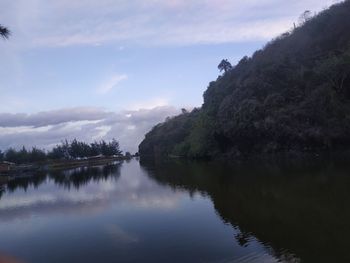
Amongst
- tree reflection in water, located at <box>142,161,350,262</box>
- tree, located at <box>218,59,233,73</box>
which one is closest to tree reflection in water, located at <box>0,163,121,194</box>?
tree reflection in water, located at <box>142,161,350,262</box>

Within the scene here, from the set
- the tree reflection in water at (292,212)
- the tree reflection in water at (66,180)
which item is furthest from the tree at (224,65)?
the tree reflection in water at (292,212)

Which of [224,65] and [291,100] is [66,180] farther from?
[224,65]

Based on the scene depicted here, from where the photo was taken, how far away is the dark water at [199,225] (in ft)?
80.0

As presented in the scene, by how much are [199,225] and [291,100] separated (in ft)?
262

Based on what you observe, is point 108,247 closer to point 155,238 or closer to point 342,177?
point 155,238

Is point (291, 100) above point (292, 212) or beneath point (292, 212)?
above

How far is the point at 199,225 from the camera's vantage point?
106ft

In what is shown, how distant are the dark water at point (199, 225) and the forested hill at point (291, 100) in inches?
1780

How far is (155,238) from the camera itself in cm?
2941

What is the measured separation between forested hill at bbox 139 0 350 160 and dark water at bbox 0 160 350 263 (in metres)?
45.2

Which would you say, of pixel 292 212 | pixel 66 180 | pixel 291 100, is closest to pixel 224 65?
pixel 291 100

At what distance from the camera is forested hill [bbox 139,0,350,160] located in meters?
97.5

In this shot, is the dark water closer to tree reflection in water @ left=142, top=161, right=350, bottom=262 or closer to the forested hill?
tree reflection in water @ left=142, top=161, right=350, bottom=262

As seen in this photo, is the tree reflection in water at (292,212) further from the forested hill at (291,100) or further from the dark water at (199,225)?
the forested hill at (291,100)
